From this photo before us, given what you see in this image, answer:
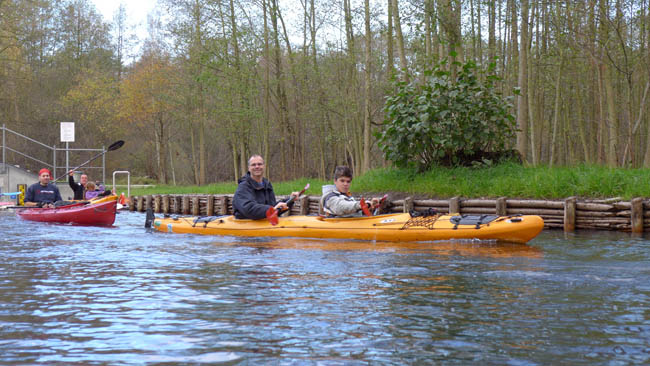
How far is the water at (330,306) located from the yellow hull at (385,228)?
0.24 metres

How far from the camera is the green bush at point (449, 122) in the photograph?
44.4ft

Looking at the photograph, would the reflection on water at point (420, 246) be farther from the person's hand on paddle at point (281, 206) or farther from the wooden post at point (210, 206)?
the wooden post at point (210, 206)

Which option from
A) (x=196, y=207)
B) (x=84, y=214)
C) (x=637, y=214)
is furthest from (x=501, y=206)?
(x=196, y=207)

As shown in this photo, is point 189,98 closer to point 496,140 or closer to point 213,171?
point 213,171

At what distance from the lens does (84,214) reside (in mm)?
12938

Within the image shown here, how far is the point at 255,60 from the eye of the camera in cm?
2203

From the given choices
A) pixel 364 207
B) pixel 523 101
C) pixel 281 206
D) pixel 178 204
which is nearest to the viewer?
pixel 364 207

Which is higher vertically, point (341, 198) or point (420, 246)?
point (341, 198)

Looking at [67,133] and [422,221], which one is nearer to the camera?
[422,221]

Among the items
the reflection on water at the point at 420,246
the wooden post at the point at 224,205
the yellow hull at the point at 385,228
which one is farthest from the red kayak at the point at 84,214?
the wooden post at the point at 224,205

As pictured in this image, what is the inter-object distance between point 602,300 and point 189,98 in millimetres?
24255

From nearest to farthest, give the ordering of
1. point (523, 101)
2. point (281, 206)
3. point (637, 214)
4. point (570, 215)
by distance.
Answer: point (281, 206)
point (637, 214)
point (570, 215)
point (523, 101)

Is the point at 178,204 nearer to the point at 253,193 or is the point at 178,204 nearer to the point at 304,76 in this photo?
the point at 304,76

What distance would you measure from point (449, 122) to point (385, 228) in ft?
17.9
